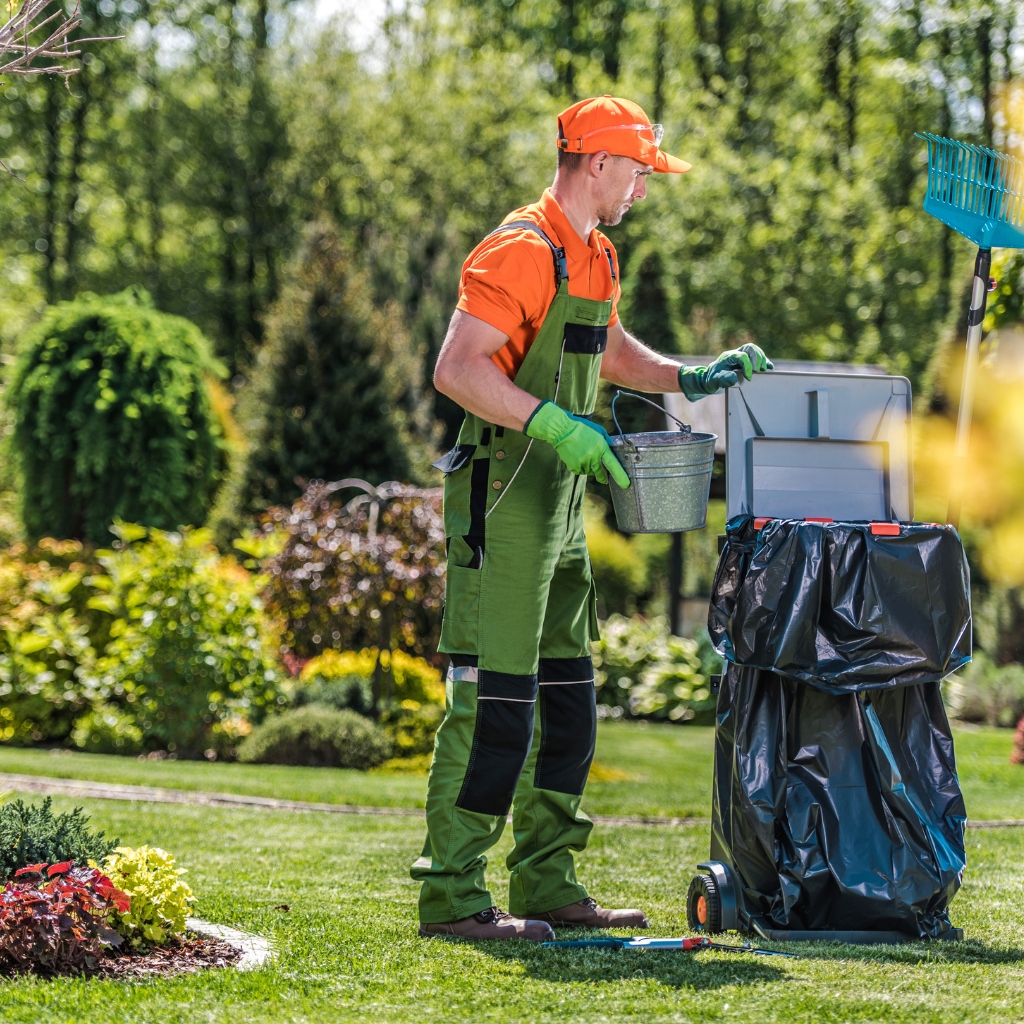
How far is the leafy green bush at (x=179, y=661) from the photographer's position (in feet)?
25.0

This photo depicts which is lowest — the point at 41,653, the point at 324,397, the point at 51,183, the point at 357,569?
the point at 41,653

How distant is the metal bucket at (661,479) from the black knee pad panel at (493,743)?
52cm

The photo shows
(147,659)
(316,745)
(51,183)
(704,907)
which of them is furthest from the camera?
(51,183)

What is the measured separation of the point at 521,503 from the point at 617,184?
0.89 metres

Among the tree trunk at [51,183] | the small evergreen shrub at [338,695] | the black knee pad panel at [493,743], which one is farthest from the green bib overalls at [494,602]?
the tree trunk at [51,183]

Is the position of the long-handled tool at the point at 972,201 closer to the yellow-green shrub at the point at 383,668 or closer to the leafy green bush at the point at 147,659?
the leafy green bush at the point at 147,659

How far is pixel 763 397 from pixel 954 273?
19.4 m

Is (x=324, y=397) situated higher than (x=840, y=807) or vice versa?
(x=324, y=397)

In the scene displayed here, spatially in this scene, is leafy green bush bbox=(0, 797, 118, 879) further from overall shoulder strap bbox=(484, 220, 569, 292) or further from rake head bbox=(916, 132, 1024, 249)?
rake head bbox=(916, 132, 1024, 249)

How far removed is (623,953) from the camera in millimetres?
2729

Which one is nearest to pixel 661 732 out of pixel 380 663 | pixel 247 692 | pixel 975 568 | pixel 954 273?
pixel 380 663

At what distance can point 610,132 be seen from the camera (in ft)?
9.63

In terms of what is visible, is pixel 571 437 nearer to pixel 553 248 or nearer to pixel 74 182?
pixel 553 248

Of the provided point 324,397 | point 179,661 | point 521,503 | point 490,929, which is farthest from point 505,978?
point 324,397
